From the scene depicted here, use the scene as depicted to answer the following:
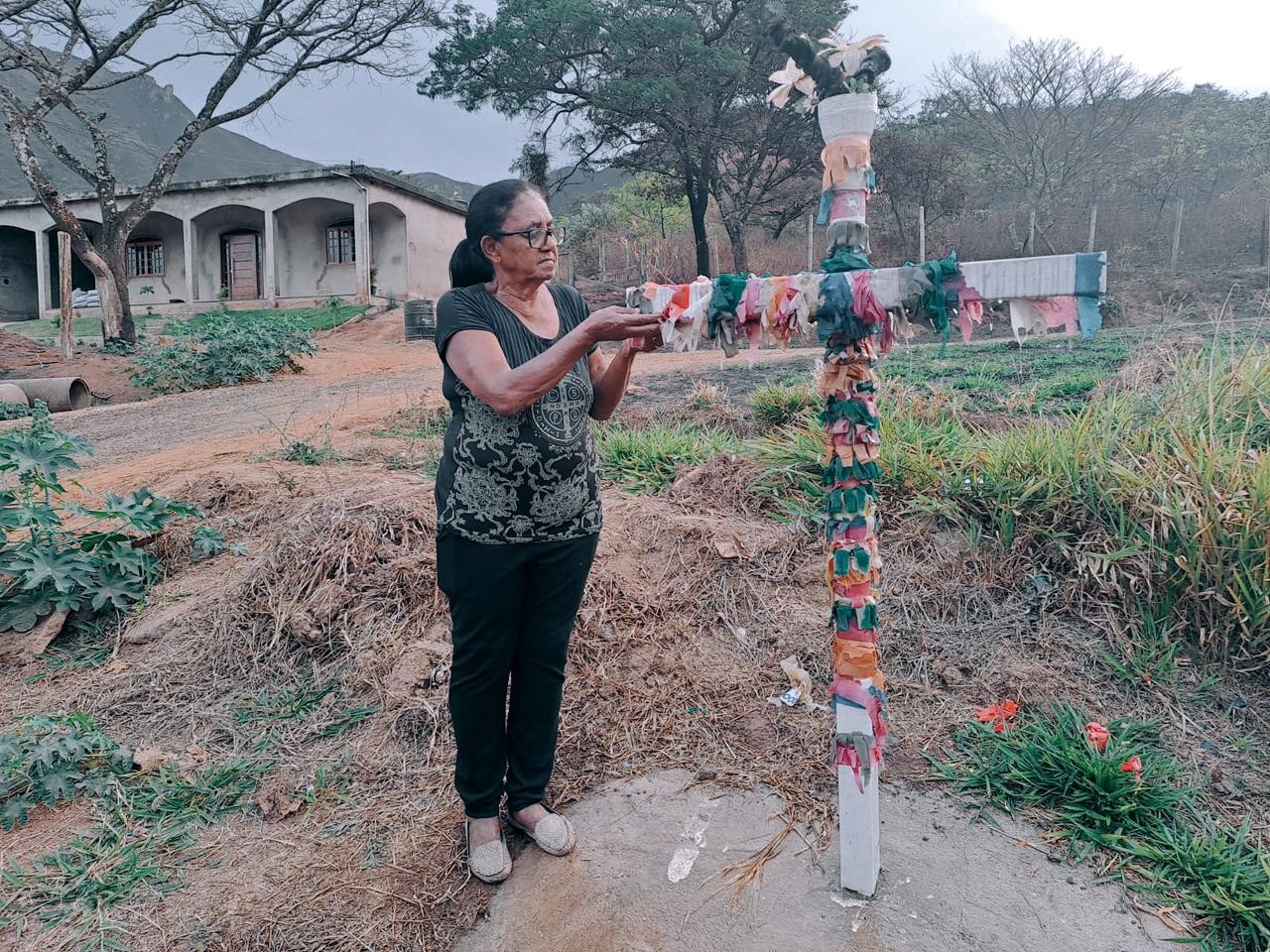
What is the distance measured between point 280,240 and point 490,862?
21.0 meters

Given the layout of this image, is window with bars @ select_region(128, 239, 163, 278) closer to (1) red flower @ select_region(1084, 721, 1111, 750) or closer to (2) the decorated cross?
(2) the decorated cross

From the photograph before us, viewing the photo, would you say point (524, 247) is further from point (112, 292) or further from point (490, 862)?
point (112, 292)

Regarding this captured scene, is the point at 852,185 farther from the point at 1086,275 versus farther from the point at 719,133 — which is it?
the point at 719,133

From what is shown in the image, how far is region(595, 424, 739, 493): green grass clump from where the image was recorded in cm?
399

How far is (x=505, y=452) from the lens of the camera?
5.56 feet

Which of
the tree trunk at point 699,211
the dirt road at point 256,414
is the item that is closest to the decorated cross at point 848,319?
the dirt road at point 256,414

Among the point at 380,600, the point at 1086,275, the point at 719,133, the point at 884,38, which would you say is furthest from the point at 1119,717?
the point at 719,133

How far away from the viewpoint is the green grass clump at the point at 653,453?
157 inches

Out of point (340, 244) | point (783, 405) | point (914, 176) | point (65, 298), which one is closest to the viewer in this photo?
point (783, 405)

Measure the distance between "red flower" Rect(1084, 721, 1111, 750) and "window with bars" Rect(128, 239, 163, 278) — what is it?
24.5 m

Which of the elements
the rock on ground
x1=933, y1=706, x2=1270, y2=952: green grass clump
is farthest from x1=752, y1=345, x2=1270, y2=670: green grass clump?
the rock on ground

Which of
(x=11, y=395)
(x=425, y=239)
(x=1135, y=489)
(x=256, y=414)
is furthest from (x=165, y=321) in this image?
(x=1135, y=489)

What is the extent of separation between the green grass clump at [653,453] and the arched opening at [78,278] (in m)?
21.1

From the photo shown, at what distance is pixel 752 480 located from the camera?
3670mm
